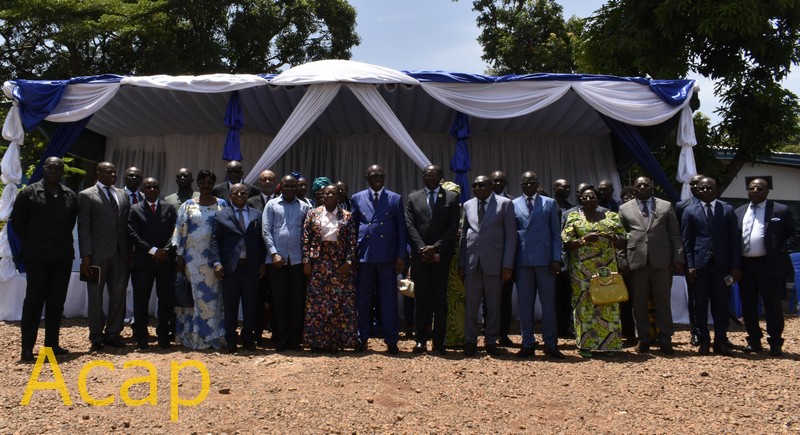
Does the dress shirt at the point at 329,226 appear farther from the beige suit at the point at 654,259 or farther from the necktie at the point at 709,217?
the necktie at the point at 709,217

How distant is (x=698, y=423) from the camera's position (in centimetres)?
352

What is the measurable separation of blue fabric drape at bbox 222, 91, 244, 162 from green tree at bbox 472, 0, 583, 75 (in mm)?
9489

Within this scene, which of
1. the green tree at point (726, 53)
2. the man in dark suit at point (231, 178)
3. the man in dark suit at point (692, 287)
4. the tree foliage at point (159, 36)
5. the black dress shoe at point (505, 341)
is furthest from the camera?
the tree foliage at point (159, 36)

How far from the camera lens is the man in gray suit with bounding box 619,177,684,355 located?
5324mm

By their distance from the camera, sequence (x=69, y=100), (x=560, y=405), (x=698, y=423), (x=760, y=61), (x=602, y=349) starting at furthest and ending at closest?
(x=760, y=61) → (x=69, y=100) → (x=602, y=349) → (x=560, y=405) → (x=698, y=423)

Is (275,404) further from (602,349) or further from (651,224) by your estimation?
(651,224)

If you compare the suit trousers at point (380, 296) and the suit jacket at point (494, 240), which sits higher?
the suit jacket at point (494, 240)

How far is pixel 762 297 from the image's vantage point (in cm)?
534

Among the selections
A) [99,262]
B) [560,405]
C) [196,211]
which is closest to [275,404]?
[560,405]

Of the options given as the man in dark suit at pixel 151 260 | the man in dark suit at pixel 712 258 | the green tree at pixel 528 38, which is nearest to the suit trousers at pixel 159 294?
the man in dark suit at pixel 151 260

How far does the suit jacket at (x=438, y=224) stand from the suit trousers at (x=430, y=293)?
0.38 ft

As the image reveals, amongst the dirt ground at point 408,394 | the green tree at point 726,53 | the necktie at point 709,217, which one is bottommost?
the dirt ground at point 408,394

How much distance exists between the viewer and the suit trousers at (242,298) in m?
5.28

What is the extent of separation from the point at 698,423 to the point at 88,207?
190 inches
